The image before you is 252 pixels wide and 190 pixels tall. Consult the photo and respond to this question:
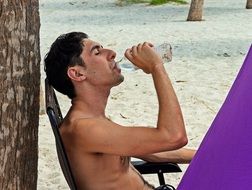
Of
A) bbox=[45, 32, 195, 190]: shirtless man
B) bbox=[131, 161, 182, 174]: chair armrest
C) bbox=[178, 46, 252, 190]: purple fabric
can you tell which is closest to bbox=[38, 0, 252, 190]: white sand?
bbox=[131, 161, 182, 174]: chair armrest

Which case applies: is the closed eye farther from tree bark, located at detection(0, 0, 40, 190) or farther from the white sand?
the white sand

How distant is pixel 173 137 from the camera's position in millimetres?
2145

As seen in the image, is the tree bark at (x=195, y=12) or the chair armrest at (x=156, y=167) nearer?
the chair armrest at (x=156, y=167)

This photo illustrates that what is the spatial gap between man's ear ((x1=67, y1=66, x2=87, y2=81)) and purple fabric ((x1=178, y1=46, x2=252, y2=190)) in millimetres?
517

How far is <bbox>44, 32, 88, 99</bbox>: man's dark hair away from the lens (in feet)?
7.61

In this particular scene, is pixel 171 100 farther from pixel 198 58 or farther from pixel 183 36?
pixel 183 36

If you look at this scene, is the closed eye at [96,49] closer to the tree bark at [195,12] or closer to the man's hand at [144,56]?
the man's hand at [144,56]

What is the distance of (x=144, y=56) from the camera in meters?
2.30

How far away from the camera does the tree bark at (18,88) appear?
2.23 metres

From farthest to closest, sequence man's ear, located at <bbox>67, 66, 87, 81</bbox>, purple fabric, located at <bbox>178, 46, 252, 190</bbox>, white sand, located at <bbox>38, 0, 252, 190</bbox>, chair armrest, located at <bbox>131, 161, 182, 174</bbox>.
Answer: white sand, located at <bbox>38, 0, 252, 190</bbox>
chair armrest, located at <bbox>131, 161, 182, 174</bbox>
man's ear, located at <bbox>67, 66, 87, 81</bbox>
purple fabric, located at <bbox>178, 46, 252, 190</bbox>

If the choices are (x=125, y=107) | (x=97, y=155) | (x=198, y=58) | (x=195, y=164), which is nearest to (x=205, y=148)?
(x=195, y=164)

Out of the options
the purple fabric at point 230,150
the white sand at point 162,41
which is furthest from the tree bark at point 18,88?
the white sand at point 162,41

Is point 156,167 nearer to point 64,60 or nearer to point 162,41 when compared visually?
point 64,60

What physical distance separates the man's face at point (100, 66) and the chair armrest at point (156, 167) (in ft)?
2.37
